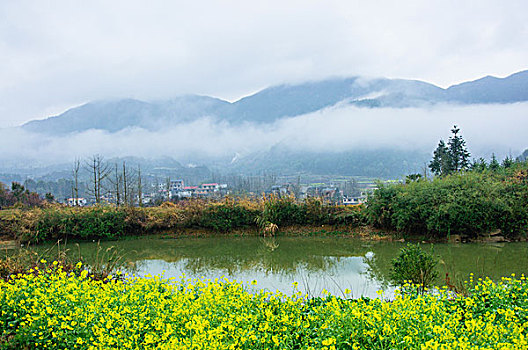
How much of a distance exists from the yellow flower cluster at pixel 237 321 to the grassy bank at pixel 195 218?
1172cm

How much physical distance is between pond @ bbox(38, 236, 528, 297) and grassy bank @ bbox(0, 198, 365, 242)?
83cm

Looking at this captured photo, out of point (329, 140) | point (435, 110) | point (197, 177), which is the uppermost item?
point (435, 110)

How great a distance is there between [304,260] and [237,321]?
25.6 feet

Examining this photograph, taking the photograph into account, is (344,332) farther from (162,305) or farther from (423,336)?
(162,305)

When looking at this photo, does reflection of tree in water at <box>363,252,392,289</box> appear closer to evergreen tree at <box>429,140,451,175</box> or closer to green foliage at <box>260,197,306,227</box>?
→ green foliage at <box>260,197,306,227</box>

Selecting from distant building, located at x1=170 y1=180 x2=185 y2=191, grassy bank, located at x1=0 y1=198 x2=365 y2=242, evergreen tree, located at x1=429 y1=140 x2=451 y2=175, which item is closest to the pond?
grassy bank, located at x1=0 y1=198 x2=365 y2=242

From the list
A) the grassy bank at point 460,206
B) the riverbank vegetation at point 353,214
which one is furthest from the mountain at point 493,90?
the riverbank vegetation at point 353,214

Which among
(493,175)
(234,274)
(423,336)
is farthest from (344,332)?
(493,175)

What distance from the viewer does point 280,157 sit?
163 m

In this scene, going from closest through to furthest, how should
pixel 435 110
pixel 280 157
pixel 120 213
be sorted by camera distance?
pixel 120 213, pixel 280 157, pixel 435 110

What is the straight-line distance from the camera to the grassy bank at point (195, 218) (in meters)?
16.4

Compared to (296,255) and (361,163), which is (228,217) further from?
(361,163)

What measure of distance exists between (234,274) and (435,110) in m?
202

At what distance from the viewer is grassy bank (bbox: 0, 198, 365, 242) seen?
16.4 metres
